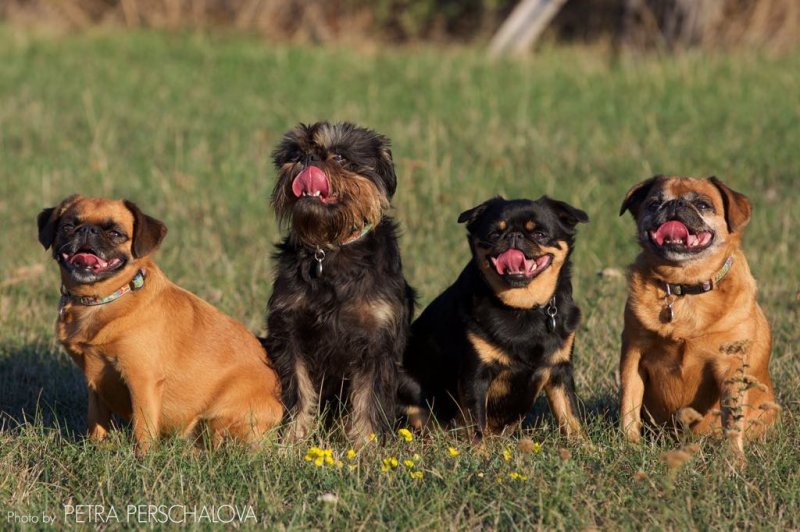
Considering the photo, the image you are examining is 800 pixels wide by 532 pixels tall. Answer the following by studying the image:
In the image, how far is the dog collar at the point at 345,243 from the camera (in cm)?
599

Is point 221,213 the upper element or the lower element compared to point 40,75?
lower

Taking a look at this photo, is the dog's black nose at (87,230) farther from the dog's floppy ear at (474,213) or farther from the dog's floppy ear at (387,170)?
the dog's floppy ear at (474,213)

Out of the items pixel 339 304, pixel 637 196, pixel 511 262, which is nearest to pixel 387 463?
pixel 339 304

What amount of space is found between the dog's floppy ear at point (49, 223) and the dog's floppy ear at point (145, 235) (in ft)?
1.25

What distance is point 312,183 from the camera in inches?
231

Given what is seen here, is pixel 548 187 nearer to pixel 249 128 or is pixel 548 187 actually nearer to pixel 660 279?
pixel 249 128

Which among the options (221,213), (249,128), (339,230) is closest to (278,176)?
(339,230)

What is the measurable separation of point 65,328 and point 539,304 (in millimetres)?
2413

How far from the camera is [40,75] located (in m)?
15.7

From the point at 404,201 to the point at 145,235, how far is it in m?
5.44

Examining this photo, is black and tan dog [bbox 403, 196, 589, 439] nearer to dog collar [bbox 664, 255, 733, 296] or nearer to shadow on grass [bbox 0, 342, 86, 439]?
dog collar [bbox 664, 255, 733, 296]

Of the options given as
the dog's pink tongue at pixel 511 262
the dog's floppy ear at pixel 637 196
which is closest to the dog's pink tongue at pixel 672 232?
the dog's floppy ear at pixel 637 196

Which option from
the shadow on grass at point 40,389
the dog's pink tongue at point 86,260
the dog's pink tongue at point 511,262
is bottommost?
the shadow on grass at point 40,389

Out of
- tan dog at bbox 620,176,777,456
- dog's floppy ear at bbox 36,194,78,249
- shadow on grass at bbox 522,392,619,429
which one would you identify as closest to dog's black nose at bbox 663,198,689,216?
tan dog at bbox 620,176,777,456
